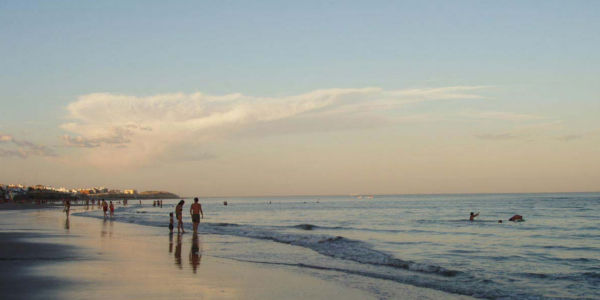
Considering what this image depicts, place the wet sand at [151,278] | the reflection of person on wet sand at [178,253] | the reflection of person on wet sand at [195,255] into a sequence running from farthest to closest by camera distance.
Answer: the reflection of person on wet sand at [178,253], the reflection of person on wet sand at [195,255], the wet sand at [151,278]

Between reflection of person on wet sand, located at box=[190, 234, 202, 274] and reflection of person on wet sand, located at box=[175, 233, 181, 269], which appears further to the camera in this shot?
reflection of person on wet sand, located at box=[175, 233, 181, 269]

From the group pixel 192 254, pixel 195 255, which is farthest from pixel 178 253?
pixel 195 255

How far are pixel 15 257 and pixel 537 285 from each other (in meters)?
15.6

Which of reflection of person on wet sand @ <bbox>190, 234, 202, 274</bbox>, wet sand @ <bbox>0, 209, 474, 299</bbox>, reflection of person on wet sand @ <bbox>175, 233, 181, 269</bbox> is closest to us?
wet sand @ <bbox>0, 209, 474, 299</bbox>

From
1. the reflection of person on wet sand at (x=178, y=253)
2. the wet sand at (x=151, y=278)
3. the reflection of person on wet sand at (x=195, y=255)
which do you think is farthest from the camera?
the reflection of person on wet sand at (x=178, y=253)

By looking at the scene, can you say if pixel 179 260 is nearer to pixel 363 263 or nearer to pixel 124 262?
pixel 124 262

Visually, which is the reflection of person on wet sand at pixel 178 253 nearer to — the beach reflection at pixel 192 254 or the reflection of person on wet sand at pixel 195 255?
the beach reflection at pixel 192 254

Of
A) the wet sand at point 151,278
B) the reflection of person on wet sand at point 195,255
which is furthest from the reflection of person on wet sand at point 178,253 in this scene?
the reflection of person on wet sand at point 195,255

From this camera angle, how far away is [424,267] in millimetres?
15703

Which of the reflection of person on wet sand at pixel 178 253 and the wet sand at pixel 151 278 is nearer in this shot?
the wet sand at pixel 151 278

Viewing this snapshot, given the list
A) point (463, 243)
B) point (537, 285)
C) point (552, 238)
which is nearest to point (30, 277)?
point (537, 285)

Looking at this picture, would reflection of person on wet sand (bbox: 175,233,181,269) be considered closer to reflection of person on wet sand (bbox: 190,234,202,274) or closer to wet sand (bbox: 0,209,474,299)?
wet sand (bbox: 0,209,474,299)

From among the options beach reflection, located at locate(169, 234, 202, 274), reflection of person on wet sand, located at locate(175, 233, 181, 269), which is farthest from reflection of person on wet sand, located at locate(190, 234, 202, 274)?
reflection of person on wet sand, located at locate(175, 233, 181, 269)

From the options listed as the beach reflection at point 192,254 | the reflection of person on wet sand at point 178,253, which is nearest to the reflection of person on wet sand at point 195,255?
the beach reflection at point 192,254
